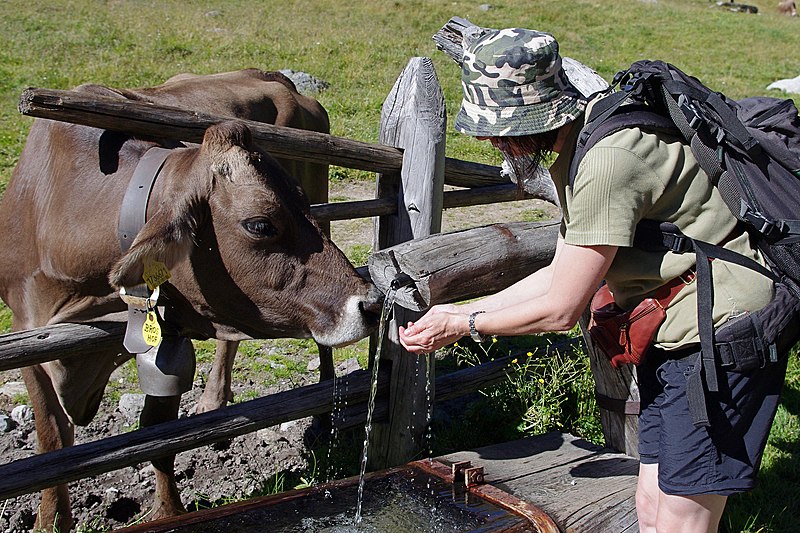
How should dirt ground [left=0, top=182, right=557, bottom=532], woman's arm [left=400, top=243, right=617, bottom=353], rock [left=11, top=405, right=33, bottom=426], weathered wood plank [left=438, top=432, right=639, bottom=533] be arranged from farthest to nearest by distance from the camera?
rock [left=11, top=405, right=33, bottom=426]
dirt ground [left=0, top=182, right=557, bottom=532]
weathered wood plank [left=438, top=432, right=639, bottom=533]
woman's arm [left=400, top=243, right=617, bottom=353]

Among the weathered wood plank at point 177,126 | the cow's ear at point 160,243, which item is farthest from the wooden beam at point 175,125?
the cow's ear at point 160,243

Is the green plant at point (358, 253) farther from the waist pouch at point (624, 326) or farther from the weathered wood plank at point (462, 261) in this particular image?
the waist pouch at point (624, 326)

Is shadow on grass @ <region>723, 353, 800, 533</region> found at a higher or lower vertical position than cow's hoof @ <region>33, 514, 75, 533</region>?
lower

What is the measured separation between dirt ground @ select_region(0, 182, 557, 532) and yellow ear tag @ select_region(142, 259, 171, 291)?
4.88ft

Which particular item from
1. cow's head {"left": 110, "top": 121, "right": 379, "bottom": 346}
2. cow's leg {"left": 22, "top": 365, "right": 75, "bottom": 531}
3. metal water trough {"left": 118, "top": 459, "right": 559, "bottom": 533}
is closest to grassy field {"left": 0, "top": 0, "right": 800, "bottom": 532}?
metal water trough {"left": 118, "top": 459, "right": 559, "bottom": 533}

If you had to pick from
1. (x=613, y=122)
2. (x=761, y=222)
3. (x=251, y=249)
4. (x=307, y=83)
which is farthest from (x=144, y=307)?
(x=307, y=83)

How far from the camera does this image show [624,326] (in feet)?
9.00

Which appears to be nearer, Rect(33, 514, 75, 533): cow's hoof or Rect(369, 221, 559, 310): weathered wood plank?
Rect(369, 221, 559, 310): weathered wood plank

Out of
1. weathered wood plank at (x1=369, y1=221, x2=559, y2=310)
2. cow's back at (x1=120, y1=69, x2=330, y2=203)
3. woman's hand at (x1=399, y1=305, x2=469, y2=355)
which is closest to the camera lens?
woman's hand at (x1=399, y1=305, x2=469, y2=355)

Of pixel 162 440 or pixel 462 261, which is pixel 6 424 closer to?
pixel 162 440

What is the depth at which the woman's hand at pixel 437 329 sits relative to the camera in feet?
9.24

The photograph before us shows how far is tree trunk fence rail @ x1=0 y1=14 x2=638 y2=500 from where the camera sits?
346 centimetres

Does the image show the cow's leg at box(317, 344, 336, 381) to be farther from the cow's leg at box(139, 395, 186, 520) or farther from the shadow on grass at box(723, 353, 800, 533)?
the shadow on grass at box(723, 353, 800, 533)

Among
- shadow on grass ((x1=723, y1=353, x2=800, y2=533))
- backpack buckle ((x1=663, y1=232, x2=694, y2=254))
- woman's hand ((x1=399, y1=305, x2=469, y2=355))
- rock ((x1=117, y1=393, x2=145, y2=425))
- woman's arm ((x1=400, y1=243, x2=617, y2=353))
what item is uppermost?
backpack buckle ((x1=663, y1=232, x2=694, y2=254))
